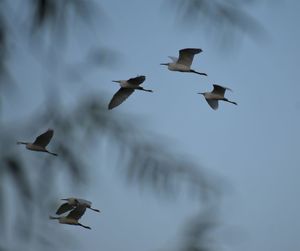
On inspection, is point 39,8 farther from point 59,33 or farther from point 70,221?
point 70,221

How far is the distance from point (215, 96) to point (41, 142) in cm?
19

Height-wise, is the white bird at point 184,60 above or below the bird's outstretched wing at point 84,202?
above

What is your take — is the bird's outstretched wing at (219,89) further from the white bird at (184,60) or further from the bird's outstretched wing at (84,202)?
the bird's outstretched wing at (84,202)

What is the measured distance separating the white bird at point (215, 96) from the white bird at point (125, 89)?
0.25 feet

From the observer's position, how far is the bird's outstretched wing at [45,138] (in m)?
0.49

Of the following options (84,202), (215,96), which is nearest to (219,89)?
(215,96)

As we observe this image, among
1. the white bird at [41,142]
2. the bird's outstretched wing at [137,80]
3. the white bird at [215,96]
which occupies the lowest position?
the white bird at [41,142]

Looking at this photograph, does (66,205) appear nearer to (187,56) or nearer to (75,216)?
(75,216)

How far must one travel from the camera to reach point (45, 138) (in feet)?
1.61

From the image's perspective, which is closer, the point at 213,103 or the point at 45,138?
the point at 45,138

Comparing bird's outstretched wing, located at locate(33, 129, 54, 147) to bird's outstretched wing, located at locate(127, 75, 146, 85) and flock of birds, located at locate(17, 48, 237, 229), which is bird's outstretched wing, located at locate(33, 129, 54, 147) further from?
bird's outstretched wing, located at locate(127, 75, 146, 85)

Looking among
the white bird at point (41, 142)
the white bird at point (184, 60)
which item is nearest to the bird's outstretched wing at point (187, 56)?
the white bird at point (184, 60)

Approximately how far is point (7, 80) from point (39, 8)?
A: 81mm

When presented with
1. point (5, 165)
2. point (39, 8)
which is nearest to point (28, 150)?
point (5, 165)
